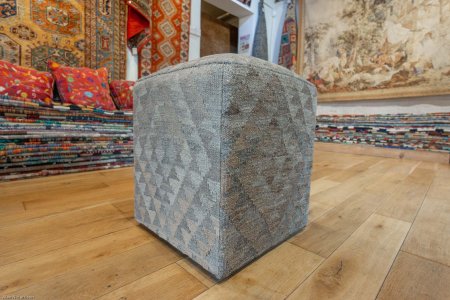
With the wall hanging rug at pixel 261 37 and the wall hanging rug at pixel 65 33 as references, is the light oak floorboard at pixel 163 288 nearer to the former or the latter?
the wall hanging rug at pixel 65 33

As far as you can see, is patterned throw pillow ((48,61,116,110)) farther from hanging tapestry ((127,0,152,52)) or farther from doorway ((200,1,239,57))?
doorway ((200,1,239,57))

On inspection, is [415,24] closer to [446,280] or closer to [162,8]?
[162,8]

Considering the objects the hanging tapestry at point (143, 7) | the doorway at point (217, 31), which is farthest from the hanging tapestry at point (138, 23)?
the doorway at point (217, 31)

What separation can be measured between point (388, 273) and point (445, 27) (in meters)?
2.93

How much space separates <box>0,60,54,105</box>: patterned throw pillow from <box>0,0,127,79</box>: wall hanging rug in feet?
1.26

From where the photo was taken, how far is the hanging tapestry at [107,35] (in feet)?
6.59

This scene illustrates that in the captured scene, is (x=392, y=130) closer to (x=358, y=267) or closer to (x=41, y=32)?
(x=358, y=267)

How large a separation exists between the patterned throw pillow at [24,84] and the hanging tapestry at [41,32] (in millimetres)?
365

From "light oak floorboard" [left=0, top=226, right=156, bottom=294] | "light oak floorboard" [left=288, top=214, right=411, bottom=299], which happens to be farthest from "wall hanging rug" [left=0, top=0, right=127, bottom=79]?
"light oak floorboard" [left=288, top=214, right=411, bottom=299]

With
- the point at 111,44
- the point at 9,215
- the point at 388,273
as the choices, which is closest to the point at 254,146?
the point at 388,273

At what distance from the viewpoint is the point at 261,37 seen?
11.5 feet

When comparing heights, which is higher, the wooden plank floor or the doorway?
the doorway

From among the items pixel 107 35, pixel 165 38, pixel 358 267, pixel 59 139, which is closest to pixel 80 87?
pixel 59 139

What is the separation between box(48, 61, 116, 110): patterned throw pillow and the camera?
1591 millimetres
